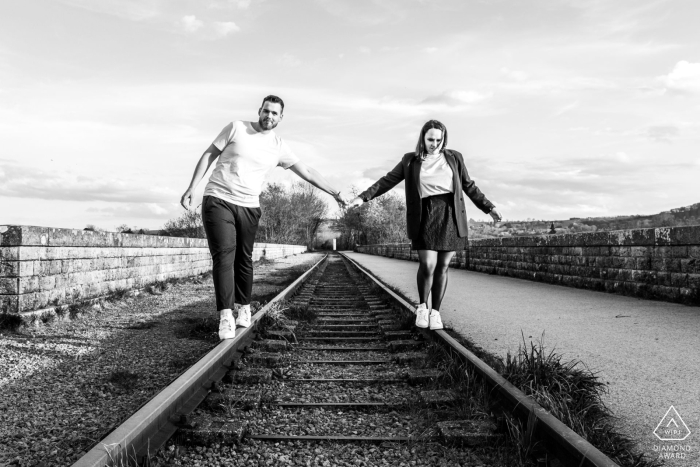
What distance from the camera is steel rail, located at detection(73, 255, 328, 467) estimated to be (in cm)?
185

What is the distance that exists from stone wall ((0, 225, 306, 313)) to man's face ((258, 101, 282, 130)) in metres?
3.03

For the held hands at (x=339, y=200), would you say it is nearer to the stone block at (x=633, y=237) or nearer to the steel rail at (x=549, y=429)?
the steel rail at (x=549, y=429)

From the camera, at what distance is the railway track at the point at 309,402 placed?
2225mm

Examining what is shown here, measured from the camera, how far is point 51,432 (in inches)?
99.0

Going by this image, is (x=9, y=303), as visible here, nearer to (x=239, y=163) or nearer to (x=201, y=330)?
(x=201, y=330)

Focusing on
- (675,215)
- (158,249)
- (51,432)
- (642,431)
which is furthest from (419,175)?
(675,215)

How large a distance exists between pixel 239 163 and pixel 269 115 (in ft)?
1.49

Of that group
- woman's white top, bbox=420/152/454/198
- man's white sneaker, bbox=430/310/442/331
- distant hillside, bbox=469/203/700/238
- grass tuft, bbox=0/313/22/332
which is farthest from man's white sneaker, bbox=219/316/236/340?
distant hillside, bbox=469/203/700/238

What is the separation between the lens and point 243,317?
447cm

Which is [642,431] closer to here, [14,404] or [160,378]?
[160,378]

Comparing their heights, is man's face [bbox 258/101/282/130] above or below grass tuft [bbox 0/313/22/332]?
above

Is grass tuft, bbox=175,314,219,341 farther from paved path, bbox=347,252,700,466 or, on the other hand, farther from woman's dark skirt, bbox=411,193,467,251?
paved path, bbox=347,252,700,466

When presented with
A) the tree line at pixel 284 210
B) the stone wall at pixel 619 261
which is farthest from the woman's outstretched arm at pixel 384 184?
the tree line at pixel 284 210

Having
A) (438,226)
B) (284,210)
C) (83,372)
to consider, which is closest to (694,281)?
(438,226)
